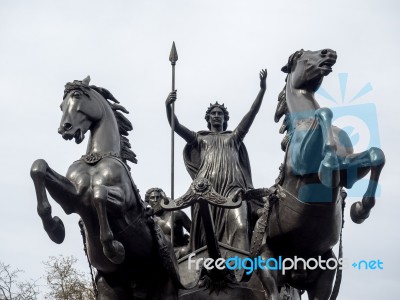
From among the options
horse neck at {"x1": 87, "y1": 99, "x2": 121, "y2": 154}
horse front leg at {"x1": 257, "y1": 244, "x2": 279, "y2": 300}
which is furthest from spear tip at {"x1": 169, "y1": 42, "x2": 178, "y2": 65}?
horse front leg at {"x1": 257, "y1": 244, "x2": 279, "y2": 300}

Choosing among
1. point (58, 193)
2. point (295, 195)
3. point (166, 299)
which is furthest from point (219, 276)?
point (58, 193)

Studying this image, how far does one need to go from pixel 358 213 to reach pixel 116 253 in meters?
2.36

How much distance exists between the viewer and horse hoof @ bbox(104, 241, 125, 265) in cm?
766

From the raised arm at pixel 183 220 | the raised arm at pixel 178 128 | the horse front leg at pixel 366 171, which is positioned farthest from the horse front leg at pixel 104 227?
the raised arm at pixel 183 220

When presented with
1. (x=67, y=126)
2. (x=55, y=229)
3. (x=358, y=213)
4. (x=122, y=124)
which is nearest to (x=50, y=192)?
(x=55, y=229)

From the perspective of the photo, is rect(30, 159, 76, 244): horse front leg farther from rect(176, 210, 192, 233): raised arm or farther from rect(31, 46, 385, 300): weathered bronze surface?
rect(176, 210, 192, 233): raised arm

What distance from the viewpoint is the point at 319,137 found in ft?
24.6

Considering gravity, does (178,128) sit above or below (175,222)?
above

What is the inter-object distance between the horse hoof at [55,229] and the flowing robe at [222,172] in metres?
2.19

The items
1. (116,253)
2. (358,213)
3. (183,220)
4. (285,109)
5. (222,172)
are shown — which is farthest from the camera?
(183,220)

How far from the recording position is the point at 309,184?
25.2 feet

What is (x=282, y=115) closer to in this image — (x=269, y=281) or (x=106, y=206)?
(x=269, y=281)

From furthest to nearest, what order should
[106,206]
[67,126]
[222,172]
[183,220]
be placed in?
[183,220] < [222,172] < [67,126] < [106,206]

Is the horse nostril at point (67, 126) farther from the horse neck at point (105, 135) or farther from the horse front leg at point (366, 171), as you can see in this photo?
the horse front leg at point (366, 171)
